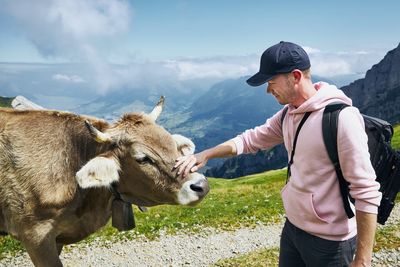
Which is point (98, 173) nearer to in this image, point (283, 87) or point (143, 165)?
point (143, 165)

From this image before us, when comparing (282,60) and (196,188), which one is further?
(196,188)

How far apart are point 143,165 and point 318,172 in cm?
334

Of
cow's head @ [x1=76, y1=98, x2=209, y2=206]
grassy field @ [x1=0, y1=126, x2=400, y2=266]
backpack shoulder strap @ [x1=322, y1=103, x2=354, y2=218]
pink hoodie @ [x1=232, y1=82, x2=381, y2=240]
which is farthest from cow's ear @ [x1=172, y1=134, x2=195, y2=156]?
grassy field @ [x1=0, y1=126, x2=400, y2=266]

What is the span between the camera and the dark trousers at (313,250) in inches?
200

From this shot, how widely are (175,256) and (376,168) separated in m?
10.9

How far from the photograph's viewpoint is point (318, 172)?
16.1 feet

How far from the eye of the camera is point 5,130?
780cm

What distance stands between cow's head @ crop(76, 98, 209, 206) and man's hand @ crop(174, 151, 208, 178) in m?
0.12

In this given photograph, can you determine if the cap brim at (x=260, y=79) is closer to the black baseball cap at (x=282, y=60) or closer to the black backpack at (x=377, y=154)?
the black baseball cap at (x=282, y=60)

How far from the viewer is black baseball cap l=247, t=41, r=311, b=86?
15.9 feet

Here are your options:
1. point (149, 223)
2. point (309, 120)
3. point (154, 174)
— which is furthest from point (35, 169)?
point (149, 223)

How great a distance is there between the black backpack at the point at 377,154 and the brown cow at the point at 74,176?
2.47m

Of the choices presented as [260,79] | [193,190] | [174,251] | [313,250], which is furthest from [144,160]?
[174,251]

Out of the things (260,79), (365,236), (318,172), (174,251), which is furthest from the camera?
(174,251)
